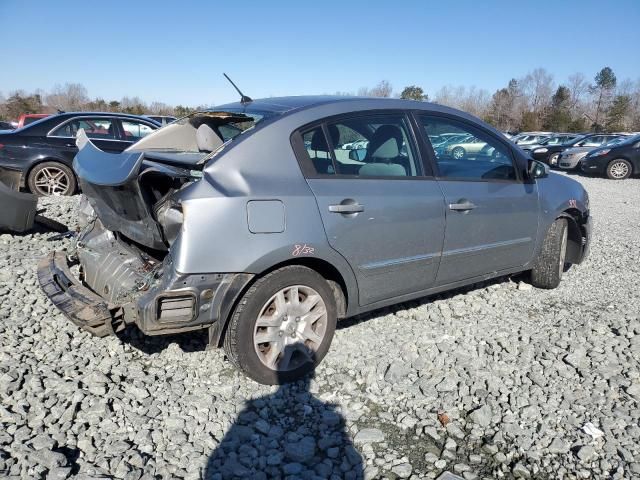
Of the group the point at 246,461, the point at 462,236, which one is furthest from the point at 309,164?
the point at 246,461

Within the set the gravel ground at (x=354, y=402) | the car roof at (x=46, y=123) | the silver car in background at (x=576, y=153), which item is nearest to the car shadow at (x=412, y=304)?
the gravel ground at (x=354, y=402)

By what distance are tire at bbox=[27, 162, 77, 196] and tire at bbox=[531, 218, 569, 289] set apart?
7.35 meters

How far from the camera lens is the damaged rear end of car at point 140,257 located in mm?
2744

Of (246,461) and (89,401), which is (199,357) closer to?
(89,401)

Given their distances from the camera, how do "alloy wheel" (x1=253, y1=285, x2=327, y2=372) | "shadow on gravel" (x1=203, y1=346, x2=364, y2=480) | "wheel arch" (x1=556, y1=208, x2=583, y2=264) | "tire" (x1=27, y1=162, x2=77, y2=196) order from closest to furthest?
"shadow on gravel" (x1=203, y1=346, x2=364, y2=480) < "alloy wheel" (x1=253, y1=285, x2=327, y2=372) < "wheel arch" (x1=556, y1=208, x2=583, y2=264) < "tire" (x1=27, y1=162, x2=77, y2=196)

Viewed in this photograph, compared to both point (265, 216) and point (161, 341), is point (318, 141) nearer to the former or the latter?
point (265, 216)

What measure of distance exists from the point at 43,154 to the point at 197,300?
271 inches

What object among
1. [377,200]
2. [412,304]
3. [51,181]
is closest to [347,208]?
[377,200]

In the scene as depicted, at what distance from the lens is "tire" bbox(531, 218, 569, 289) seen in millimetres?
4758

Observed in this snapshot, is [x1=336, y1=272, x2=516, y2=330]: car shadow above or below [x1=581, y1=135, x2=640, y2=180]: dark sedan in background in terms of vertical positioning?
below

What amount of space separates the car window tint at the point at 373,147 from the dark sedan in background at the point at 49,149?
5.32 metres

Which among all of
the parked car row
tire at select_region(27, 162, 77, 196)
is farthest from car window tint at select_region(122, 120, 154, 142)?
the parked car row

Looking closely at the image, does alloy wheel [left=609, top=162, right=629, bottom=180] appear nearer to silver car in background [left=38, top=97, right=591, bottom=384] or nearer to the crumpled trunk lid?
silver car in background [left=38, top=97, right=591, bottom=384]

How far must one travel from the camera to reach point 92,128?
352 inches
